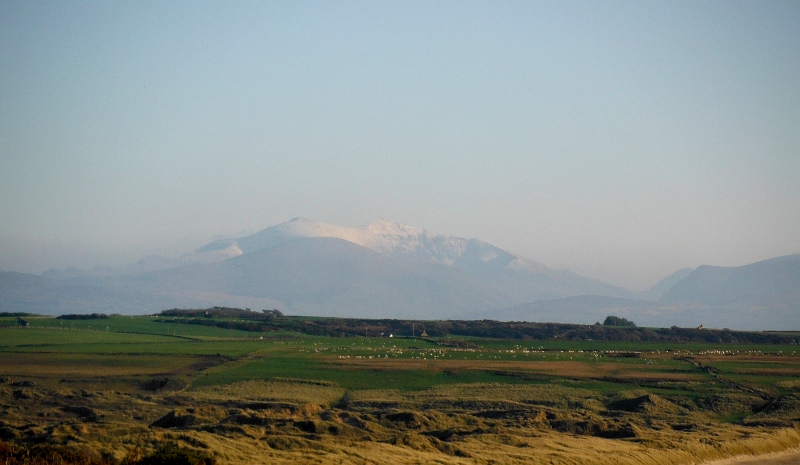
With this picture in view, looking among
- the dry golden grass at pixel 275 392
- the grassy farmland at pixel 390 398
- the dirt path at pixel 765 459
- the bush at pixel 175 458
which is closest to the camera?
the bush at pixel 175 458

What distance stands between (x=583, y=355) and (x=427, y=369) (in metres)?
21.7

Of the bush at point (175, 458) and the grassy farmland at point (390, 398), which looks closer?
the bush at point (175, 458)

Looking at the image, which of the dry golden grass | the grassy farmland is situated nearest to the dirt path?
the grassy farmland

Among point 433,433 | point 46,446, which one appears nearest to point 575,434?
point 433,433

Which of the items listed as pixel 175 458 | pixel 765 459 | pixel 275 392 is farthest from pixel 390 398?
pixel 175 458

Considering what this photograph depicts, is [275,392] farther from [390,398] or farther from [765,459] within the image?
[765,459]

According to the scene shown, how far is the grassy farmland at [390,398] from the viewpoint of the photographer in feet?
112

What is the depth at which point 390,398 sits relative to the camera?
5309cm

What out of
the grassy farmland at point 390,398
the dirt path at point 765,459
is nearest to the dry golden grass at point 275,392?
the grassy farmland at point 390,398

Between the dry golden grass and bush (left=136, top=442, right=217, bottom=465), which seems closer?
bush (left=136, top=442, right=217, bottom=465)

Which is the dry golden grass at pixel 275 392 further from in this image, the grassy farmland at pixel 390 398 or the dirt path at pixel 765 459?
the dirt path at pixel 765 459

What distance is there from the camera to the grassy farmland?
34.1 meters

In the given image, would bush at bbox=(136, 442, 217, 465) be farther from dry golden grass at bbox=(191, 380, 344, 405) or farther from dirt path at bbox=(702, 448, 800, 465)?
dry golden grass at bbox=(191, 380, 344, 405)

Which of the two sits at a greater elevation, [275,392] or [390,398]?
[275,392]
